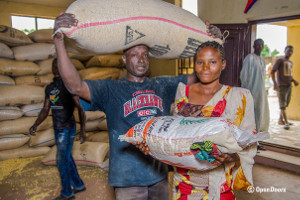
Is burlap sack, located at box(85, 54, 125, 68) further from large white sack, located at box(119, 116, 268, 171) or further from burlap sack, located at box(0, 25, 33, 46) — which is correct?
large white sack, located at box(119, 116, 268, 171)

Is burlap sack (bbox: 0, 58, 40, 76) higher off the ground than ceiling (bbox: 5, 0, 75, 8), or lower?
lower

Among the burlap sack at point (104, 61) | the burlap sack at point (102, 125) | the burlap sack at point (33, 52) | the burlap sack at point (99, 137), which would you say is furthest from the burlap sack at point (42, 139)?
the burlap sack at point (104, 61)

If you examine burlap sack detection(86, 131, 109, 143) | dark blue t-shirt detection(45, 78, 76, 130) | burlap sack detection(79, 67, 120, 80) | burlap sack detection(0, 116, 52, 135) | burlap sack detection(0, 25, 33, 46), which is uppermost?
Answer: burlap sack detection(0, 25, 33, 46)

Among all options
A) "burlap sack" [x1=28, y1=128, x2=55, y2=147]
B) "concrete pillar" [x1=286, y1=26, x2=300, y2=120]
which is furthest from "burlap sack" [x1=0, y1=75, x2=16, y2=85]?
"concrete pillar" [x1=286, y1=26, x2=300, y2=120]

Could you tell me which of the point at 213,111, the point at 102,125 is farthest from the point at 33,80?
the point at 213,111

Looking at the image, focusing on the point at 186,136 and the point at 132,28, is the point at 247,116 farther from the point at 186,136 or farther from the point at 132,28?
the point at 132,28

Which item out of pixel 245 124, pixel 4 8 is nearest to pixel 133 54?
pixel 245 124

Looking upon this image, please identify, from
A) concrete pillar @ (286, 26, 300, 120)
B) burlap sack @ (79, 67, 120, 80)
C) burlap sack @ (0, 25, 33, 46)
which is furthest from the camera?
concrete pillar @ (286, 26, 300, 120)

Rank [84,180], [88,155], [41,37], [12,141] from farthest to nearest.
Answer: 1. [41,37]
2. [12,141]
3. [88,155]
4. [84,180]

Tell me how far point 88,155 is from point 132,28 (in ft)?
8.08

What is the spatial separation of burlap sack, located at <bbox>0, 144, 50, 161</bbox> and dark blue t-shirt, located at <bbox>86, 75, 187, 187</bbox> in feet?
9.83

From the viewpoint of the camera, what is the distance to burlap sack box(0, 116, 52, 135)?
3.59m

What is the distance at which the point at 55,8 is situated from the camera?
24.0 ft

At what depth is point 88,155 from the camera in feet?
10.7
